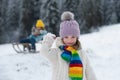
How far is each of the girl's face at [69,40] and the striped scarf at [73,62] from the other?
5cm

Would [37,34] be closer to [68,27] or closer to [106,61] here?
[106,61]

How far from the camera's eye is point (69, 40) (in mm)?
4715

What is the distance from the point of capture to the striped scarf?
4.59 meters

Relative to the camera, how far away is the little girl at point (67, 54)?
4.63m

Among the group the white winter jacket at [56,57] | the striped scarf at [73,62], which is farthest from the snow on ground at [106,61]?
the striped scarf at [73,62]

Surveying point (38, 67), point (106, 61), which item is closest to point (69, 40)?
point (38, 67)

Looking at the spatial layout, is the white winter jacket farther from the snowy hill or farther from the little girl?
the snowy hill

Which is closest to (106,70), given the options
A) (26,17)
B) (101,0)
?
(26,17)

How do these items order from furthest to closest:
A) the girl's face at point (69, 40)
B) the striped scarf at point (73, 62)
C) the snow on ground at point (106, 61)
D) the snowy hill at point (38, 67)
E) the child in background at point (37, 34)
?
the child in background at point (37, 34)
the snow on ground at point (106, 61)
the snowy hill at point (38, 67)
the girl's face at point (69, 40)
the striped scarf at point (73, 62)

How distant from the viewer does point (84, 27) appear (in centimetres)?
5144

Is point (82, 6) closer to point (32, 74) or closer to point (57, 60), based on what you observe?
point (32, 74)

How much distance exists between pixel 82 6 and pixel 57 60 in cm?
4884

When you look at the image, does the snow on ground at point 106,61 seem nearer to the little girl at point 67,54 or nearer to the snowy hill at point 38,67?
the snowy hill at point 38,67

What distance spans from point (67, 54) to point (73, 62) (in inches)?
4.1
